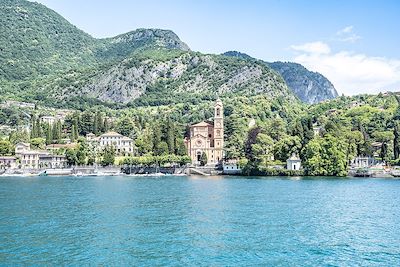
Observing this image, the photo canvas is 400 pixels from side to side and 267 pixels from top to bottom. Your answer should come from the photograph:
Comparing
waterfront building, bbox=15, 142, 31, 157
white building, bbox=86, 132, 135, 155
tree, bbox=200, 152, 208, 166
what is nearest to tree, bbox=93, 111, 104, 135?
white building, bbox=86, 132, 135, 155

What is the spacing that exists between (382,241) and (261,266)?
940 centimetres

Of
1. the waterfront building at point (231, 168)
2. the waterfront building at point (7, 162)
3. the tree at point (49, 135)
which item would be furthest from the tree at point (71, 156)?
the waterfront building at point (231, 168)

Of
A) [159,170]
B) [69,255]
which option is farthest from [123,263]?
[159,170]

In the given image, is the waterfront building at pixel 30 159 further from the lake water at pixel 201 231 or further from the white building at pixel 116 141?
the lake water at pixel 201 231

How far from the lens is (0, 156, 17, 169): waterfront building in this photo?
11544 cm

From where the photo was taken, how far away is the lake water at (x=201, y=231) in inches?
1006

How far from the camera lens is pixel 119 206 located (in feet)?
148

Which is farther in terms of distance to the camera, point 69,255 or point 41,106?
point 41,106

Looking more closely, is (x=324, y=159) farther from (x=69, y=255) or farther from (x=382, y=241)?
(x=69, y=255)

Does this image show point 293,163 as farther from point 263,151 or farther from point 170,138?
point 170,138

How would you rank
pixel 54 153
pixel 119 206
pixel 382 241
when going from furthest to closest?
pixel 54 153, pixel 119 206, pixel 382 241

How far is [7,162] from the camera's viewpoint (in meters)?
116

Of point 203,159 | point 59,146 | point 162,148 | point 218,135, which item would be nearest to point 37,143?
point 59,146

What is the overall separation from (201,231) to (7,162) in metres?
93.5
